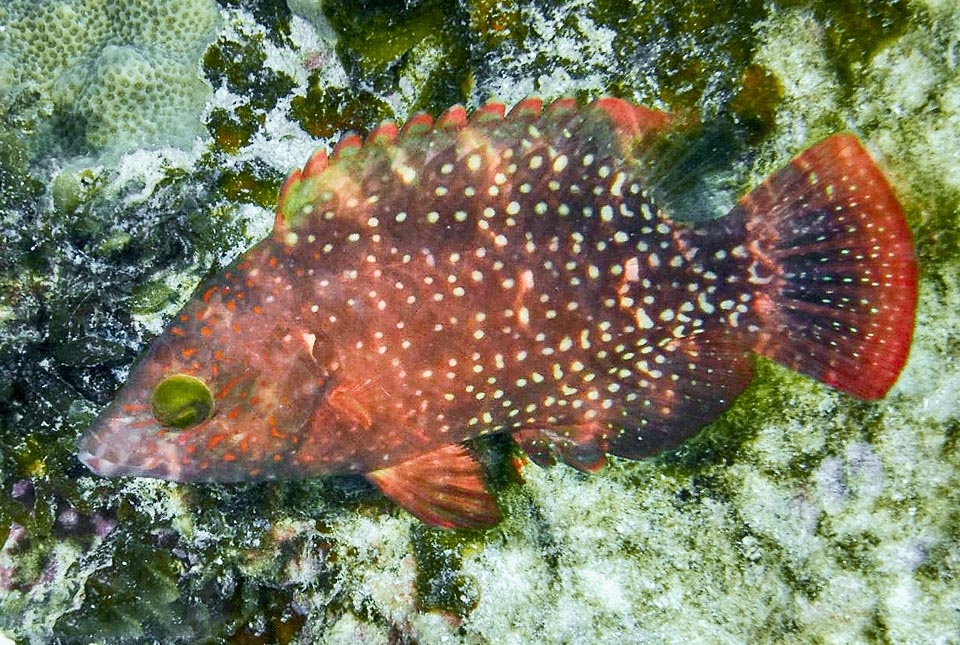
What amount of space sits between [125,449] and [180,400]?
1.59ft

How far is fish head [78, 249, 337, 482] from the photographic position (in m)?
2.88

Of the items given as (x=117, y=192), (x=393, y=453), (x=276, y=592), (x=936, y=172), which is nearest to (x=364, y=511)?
(x=276, y=592)

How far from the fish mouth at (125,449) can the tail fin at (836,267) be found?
3.06 metres

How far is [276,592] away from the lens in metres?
4.25

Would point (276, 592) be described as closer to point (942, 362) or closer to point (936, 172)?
point (942, 362)

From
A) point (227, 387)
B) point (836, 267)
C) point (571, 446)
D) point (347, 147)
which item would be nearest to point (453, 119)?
point (347, 147)

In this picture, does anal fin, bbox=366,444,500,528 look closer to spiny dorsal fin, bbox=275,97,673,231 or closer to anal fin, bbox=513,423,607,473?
anal fin, bbox=513,423,607,473

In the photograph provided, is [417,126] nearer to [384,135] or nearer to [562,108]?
[384,135]

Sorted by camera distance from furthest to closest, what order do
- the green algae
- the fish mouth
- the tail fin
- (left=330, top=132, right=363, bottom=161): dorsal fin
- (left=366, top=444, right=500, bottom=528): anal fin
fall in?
the green algae, (left=366, top=444, right=500, bottom=528): anal fin, the tail fin, the fish mouth, (left=330, top=132, right=363, bottom=161): dorsal fin

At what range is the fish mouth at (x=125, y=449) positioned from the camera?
114 inches

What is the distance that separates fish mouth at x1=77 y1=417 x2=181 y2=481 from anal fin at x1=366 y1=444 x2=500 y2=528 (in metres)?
1.06

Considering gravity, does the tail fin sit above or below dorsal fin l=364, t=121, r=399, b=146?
below

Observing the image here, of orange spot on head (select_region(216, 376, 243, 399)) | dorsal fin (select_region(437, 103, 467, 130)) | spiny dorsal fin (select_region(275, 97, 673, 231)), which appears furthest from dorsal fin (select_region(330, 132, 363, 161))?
orange spot on head (select_region(216, 376, 243, 399))

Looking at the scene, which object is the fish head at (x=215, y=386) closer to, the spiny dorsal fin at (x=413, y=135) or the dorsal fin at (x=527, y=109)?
the spiny dorsal fin at (x=413, y=135)
